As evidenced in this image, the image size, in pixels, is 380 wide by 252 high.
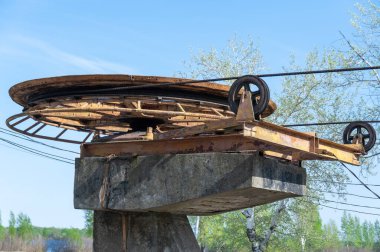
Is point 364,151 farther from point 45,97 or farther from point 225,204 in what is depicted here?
point 45,97

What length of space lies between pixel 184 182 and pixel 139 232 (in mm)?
1189

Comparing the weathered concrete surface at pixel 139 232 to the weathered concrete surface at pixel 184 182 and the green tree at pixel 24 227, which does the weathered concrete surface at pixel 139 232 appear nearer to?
the weathered concrete surface at pixel 184 182

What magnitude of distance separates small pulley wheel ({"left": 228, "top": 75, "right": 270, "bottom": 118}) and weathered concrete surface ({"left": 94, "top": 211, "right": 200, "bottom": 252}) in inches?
93.4

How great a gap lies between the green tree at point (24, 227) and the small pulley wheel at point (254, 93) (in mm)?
25782

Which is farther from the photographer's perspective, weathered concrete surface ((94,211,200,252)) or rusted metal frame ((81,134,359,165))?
weathered concrete surface ((94,211,200,252))

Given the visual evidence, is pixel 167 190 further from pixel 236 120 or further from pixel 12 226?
pixel 12 226

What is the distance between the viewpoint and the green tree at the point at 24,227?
3197cm

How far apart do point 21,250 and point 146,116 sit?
20851 millimetres

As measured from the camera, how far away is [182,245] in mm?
9172

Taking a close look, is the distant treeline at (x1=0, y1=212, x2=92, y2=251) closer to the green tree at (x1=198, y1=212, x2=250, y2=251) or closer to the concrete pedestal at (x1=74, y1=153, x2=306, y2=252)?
the green tree at (x1=198, y1=212, x2=250, y2=251)

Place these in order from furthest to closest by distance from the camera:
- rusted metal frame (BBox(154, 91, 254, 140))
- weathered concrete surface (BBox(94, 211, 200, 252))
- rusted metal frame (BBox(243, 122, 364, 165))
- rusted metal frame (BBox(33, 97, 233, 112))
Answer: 1. weathered concrete surface (BBox(94, 211, 200, 252))
2. rusted metal frame (BBox(33, 97, 233, 112))
3. rusted metal frame (BBox(243, 122, 364, 165))
4. rusted metal frame (BBox(154, 91, 254, 140))

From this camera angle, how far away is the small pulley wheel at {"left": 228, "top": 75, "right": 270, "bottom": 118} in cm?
710

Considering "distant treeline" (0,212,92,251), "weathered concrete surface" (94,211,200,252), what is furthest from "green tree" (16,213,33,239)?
"weathered concrete surface" (94,211,200,252)

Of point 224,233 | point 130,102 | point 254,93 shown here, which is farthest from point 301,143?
point 224,233
